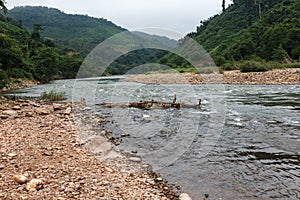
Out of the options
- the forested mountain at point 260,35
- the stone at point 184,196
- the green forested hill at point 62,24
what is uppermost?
the green forested hill at point 62,24

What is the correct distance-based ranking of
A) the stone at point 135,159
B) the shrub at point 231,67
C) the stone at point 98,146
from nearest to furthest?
the stone at point 135,159 → the stone at point 98,146 → the shrub at point 231,67

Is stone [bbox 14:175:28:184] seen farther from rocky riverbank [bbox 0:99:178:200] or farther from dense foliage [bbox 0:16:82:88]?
dense foliage [bbox 0:16:82:88]

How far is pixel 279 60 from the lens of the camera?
1449 inches

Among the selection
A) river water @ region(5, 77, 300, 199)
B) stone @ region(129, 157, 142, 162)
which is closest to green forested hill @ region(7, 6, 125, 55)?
river water @ region(5, 77, 300, 199)

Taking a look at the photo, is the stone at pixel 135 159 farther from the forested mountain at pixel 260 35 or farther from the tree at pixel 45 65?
the tree at pixel 45 65

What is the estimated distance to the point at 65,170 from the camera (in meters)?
4.79

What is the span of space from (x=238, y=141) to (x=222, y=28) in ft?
256

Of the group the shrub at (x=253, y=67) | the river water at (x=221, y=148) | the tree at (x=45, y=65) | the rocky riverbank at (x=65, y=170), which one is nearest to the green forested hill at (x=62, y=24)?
Answer: the tree at (x=45, y=65)

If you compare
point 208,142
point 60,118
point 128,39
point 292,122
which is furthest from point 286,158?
point 128,39

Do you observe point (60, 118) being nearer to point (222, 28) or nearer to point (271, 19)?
point (271, 19)

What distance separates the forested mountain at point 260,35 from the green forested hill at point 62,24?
74.5m

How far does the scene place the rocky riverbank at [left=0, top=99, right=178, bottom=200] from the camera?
3.93m

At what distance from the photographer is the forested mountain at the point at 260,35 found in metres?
40.5

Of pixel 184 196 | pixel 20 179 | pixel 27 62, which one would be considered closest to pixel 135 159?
pixel 184 196
